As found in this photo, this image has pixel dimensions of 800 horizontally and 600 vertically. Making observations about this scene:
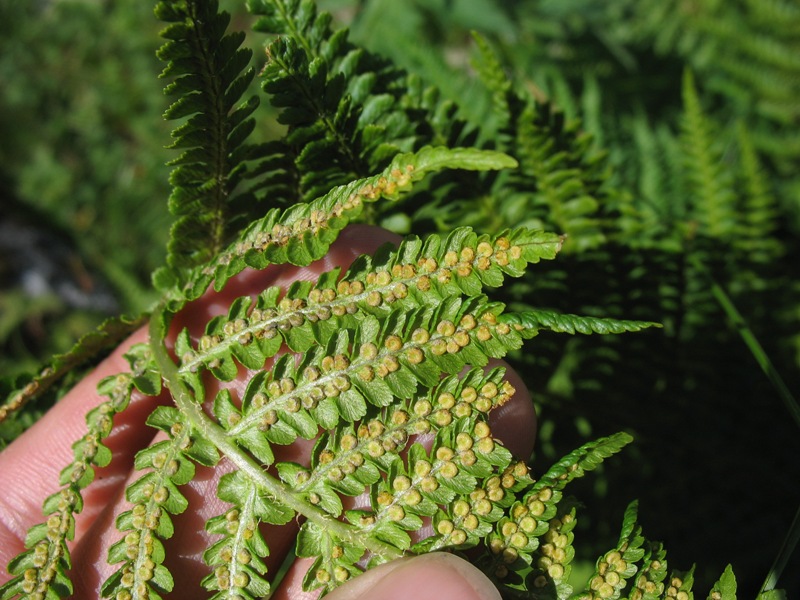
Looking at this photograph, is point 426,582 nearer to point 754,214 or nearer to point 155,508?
point 155,508

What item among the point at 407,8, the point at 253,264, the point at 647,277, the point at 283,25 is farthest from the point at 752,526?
the point at 407,8

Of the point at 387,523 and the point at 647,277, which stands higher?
the point at 387,523

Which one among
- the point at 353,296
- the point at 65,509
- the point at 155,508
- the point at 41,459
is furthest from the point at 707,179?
the point at 41,459

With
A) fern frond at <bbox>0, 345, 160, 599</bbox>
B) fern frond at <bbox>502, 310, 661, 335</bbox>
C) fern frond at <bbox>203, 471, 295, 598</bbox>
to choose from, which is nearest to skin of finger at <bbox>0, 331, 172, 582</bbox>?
fern frond at <bbox>0, 345, 160, 599</bbox>

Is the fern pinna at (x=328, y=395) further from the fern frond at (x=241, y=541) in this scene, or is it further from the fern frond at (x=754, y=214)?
the fern frond at (x=754, y=214)

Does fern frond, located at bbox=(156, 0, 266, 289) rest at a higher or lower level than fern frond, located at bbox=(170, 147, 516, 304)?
higher

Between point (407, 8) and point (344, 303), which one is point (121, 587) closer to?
point (344, 303)

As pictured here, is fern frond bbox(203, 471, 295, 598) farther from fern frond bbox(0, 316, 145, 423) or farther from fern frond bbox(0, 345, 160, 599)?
fern frond bbox(0, 316, 145, 423)
